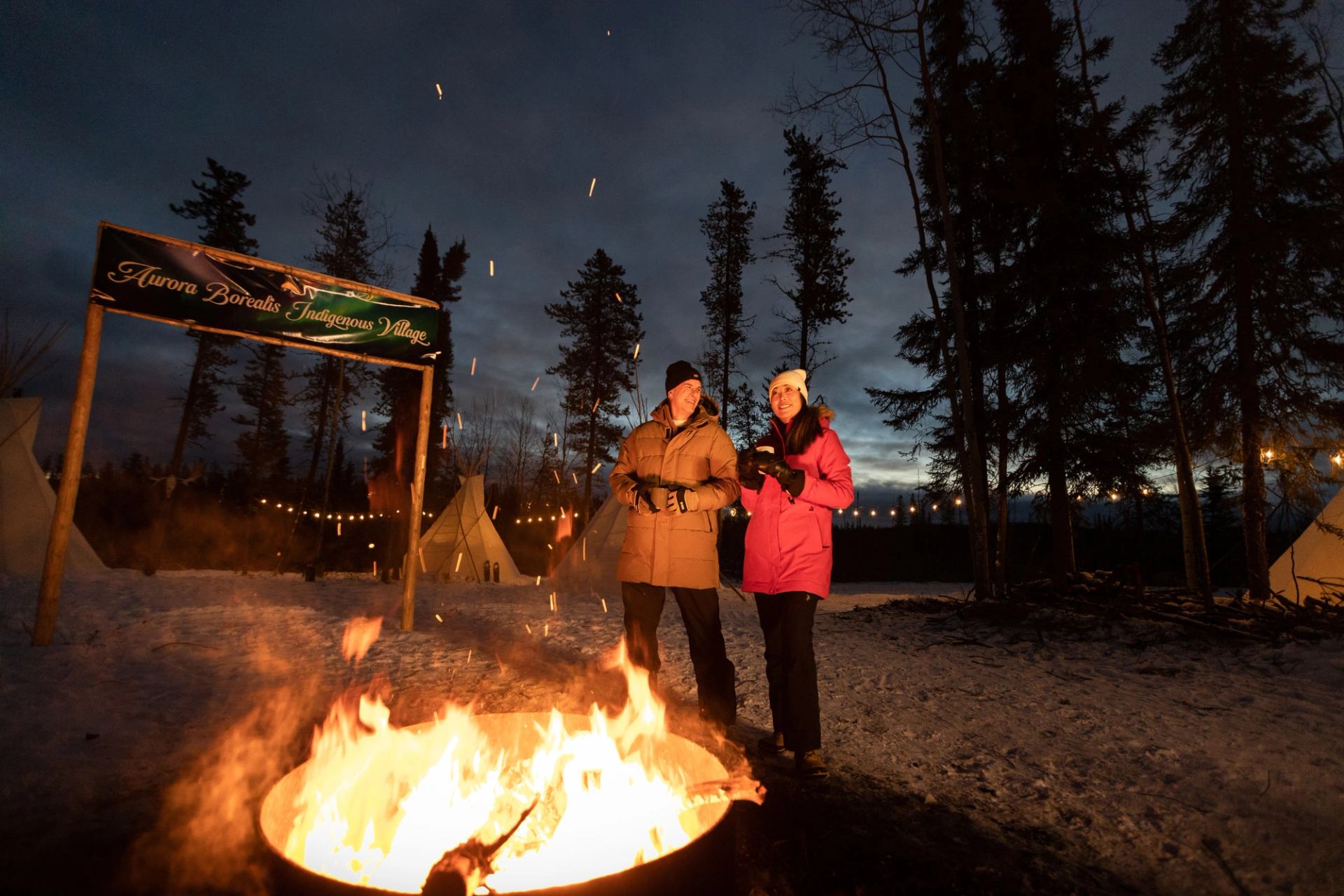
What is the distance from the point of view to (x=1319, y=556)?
8.93m

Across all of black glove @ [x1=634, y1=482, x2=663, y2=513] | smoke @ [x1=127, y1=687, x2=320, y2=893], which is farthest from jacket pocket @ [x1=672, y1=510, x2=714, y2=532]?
smoke @ [x1=127, y1=687, x2=320, y2=893]

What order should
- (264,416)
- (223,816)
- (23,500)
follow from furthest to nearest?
1. (264,416)
2. (23,500)
3. (223,816)

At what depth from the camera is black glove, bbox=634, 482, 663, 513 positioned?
3.40 metres

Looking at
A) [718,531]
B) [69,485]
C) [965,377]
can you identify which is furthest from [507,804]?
[965,377]

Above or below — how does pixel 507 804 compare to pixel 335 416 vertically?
below

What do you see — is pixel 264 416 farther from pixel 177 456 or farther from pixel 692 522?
pixel 692 522

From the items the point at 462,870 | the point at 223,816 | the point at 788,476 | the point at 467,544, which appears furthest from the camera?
the point at 467,544

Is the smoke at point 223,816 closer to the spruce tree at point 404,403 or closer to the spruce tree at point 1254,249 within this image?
the spruce tree at point 404,403

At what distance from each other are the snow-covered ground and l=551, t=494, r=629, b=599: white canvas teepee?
4688mm

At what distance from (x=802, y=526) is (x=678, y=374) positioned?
1176 millimetres

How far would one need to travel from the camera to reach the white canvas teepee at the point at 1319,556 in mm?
8656

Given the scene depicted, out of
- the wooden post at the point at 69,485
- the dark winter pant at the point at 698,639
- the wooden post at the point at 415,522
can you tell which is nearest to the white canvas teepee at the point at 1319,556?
the dark winter pant at the point at 698,639

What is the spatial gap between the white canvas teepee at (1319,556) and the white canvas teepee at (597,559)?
10233mm

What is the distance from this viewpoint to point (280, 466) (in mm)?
25625
